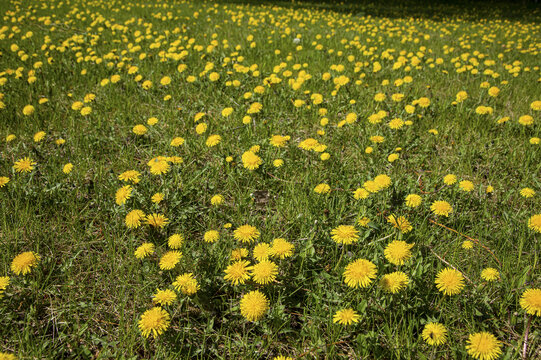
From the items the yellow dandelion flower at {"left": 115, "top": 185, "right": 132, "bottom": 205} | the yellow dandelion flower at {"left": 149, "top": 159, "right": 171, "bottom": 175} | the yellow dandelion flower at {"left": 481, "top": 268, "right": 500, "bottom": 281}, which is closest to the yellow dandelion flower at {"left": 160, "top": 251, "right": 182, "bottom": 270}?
the yellow dandelion flower at {"left": 115, "top": 185, "right": 132, "bottom": 205}

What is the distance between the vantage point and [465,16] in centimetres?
1035

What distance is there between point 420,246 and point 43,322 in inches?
76.8

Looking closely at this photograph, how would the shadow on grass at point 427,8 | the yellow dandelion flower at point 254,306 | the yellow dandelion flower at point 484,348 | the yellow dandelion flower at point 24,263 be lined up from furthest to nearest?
the shadow on grass at point 427,8
the yellow dandelion flower at point 24,263
the yellow dandelion flower at point 254,306
the yellow dandelion flower at point 484,348

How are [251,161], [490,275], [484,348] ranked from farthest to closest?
[251,161], [490,275], [484,348]

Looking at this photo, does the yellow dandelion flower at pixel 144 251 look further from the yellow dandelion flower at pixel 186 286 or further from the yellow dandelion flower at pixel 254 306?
the yellow dandelion flower at pixel 254 306

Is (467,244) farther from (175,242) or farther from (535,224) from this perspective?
(175,242)

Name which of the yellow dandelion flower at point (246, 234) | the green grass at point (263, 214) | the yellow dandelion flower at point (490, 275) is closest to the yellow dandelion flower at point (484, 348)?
the green grass at point (263, 214)

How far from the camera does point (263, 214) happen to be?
83.7 inches

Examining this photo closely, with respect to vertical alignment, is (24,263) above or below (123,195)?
below

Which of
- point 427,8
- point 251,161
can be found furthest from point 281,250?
point 427,8

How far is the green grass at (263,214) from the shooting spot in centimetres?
142

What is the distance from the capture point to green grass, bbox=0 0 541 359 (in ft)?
4.66

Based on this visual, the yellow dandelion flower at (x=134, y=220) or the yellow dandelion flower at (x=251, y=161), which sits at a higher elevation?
the yellow dandelion flower at (x=251, y=161)

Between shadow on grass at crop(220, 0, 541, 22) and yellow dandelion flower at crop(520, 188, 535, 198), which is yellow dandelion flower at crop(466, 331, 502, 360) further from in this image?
shadow on grass at crop(220, 0, 541, 22)
